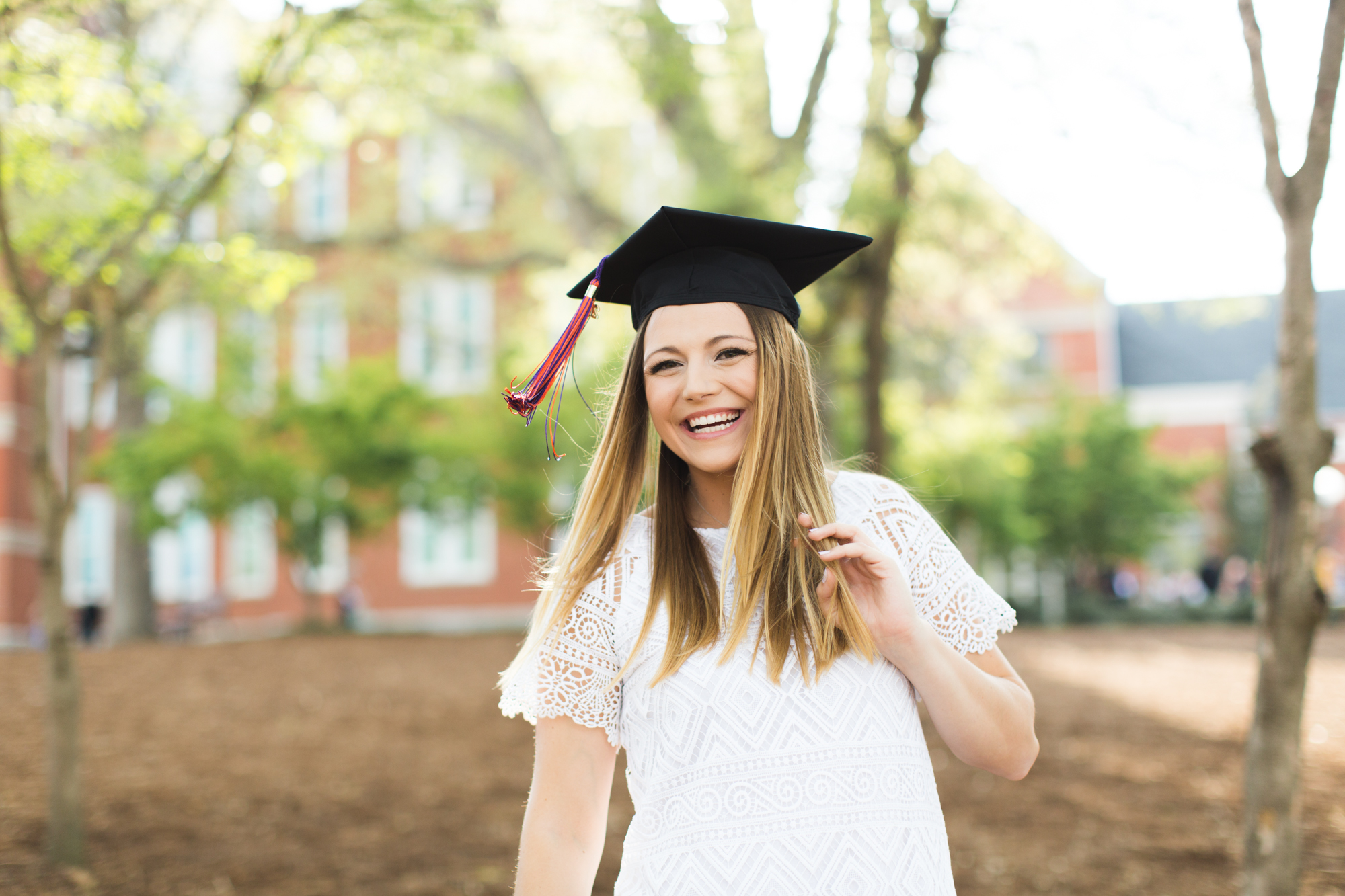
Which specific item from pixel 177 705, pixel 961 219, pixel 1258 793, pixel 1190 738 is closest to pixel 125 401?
pixel 177 705

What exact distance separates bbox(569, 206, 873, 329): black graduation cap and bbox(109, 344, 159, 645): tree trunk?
17.3 m

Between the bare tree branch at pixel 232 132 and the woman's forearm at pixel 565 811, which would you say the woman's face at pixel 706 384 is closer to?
the woman's forearm at pixel 565 811

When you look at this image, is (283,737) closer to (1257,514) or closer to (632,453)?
(632,453)

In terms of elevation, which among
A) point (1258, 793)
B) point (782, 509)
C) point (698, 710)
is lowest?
point (1258, 793)

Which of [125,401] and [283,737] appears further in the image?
[125,401]

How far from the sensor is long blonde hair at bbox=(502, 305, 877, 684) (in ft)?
5.86

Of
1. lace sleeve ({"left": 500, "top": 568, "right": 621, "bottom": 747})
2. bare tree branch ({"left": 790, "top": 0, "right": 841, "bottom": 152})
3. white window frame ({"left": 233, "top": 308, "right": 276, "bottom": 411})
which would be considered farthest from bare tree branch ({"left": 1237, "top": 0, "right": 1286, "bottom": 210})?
white window frame ({"left": 233, "top": 308, "right": 276, "bottom": 411})

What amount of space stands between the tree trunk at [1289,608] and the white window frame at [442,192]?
737 inches

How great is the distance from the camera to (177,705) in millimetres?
9102

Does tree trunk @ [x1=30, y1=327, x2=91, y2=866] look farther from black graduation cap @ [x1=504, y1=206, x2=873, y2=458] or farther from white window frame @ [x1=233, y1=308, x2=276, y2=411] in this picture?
white window frame @ [x1=233, y1=308, x2=276, y2=411]

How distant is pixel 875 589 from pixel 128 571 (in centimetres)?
1837

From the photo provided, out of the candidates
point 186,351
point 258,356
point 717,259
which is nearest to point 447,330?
point 258,356

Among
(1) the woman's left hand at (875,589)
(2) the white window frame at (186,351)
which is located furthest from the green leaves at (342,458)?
(1) the woman's left hand at (875,589)

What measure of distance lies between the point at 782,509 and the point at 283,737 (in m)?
7.26
